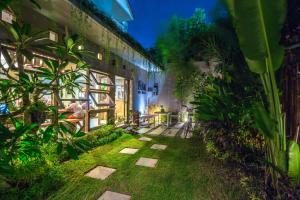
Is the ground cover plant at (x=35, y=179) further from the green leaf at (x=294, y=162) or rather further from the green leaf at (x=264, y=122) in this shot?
the green leaf at (x=294, y=162)

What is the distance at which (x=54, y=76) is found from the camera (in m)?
1.71

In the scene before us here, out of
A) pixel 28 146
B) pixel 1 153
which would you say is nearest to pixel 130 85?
pixel 28 146

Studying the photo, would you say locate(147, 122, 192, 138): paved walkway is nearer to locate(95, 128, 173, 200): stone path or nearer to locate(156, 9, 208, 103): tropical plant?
locate(95, 128, 173, 200): stone path

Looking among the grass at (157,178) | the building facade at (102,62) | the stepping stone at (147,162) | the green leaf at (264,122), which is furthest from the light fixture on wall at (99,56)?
the green leaf at (264,122)

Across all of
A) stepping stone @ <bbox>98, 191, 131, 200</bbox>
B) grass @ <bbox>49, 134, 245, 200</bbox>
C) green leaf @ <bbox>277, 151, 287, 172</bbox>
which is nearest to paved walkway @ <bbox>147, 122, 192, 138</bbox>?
grass @ <bbox>49, 134, 245, 200</bbox>

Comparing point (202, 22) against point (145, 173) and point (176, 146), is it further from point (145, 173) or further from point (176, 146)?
point (145, 173)

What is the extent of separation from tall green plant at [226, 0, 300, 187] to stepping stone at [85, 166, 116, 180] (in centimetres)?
231

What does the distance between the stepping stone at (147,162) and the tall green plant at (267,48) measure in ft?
6.73

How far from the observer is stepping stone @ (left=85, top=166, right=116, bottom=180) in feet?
9.00

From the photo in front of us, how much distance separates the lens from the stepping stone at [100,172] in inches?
108

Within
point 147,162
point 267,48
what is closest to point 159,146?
point 147,162

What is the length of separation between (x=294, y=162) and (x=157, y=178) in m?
1.78

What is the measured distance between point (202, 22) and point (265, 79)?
21.9 feet

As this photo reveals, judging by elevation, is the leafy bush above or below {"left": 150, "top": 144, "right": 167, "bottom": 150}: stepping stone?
above
